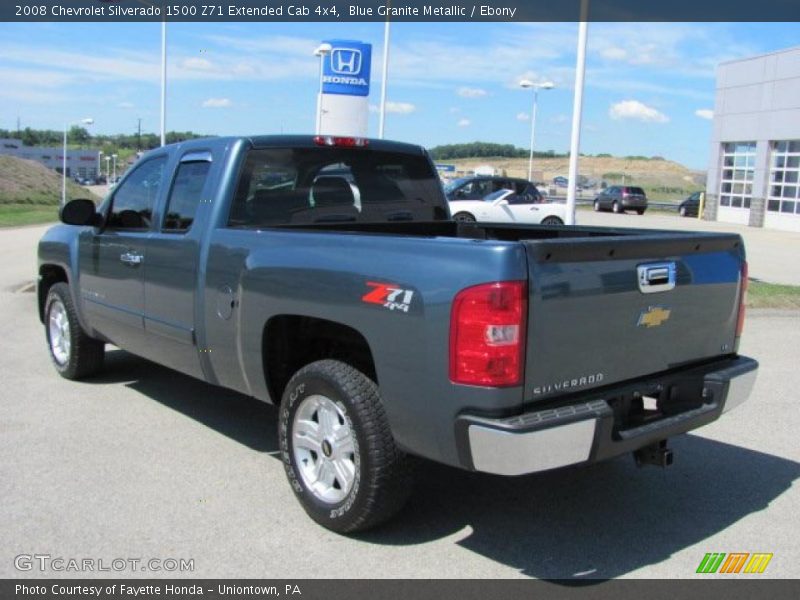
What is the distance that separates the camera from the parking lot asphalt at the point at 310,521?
3.71 metres

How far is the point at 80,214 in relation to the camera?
5914 millimetres

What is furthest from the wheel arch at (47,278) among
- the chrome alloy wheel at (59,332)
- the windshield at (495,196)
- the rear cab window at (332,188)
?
the windshield at (495,196)

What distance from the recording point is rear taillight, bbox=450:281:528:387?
3164 mm

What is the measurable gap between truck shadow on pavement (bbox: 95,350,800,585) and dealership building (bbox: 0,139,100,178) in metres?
130

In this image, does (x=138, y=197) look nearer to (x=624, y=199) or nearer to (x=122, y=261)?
(x=122, y=261)

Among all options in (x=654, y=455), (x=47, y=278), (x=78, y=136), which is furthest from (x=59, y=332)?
(x=78, y=136)

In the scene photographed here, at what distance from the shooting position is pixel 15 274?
14055mm

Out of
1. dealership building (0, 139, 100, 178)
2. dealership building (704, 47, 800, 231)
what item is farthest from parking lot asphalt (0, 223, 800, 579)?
dealership building (0, 139, 100, 178)

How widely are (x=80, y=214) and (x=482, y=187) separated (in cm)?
1768

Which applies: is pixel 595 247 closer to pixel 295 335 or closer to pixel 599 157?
pixel 295 335

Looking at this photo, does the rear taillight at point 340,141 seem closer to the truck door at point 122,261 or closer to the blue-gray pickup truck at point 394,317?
the blue-gray pickup truck at point 394,317
